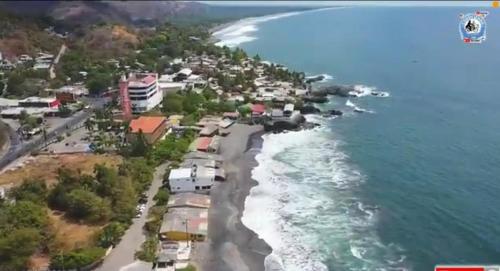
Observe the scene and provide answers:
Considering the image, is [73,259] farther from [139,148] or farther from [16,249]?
[139,148]

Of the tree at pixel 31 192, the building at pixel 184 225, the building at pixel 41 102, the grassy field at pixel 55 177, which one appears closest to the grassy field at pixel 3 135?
the grassy field at pixel 55 177

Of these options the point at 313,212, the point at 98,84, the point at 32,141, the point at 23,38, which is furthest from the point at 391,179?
the point at 23,38

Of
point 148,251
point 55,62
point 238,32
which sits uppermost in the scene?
point 238,32

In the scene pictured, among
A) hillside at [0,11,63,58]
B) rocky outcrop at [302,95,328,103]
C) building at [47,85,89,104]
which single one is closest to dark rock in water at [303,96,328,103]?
rocky outcrop at [302,95,328,103]

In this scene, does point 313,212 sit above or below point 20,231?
below

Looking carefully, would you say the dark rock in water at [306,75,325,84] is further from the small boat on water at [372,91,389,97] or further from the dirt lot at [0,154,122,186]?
the dirt lot at [0,154,122,186]

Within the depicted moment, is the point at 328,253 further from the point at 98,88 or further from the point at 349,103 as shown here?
the point at 98,88
